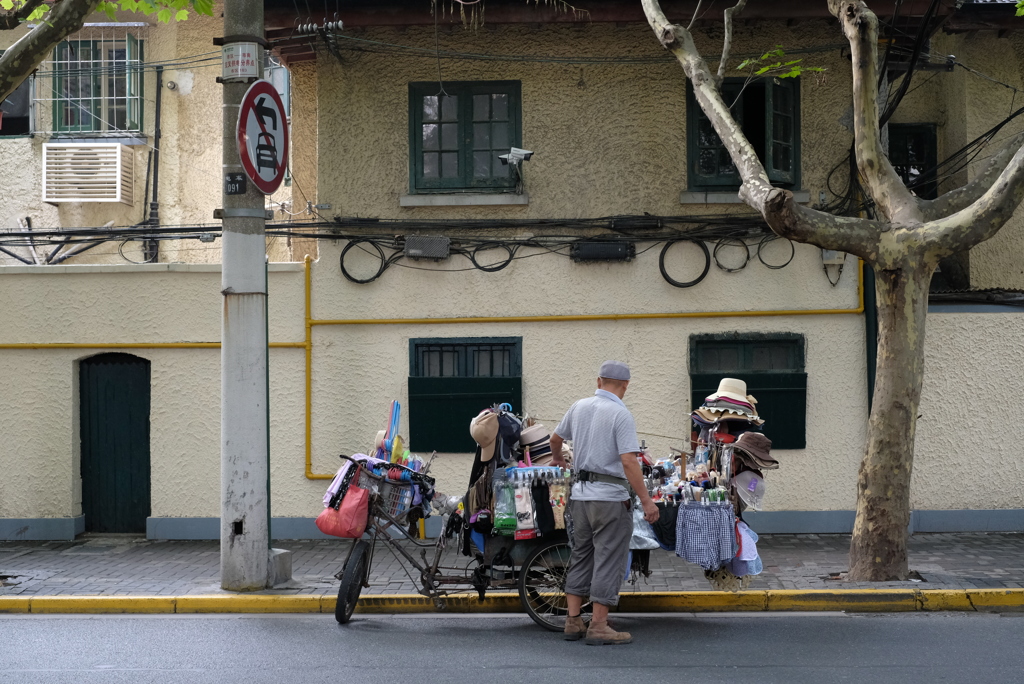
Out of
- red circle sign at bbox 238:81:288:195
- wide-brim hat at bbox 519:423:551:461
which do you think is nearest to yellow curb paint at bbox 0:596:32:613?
red circle sign at bbox 238:81:288:195

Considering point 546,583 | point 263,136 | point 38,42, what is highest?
point 38,42

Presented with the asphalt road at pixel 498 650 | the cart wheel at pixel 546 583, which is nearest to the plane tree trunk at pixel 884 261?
the asphalt road at pixel 498 650

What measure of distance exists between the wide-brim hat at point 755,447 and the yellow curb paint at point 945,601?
5.62 feet

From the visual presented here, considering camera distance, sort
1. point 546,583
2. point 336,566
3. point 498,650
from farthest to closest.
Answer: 1. point 336,566
2. point 546,583
3. point 498,650

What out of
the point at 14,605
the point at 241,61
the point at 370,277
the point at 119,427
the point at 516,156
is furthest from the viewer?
the point at 119,427

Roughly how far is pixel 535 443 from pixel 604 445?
1010 mm

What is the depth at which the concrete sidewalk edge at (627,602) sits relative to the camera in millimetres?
7793

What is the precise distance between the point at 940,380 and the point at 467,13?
6.50 m

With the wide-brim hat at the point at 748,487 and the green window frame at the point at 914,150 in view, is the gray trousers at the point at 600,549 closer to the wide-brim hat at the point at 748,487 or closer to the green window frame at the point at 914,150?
the wide-brim hat at the point at 748,487

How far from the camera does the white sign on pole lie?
8.54m

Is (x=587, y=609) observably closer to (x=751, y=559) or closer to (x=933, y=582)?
(x=751, y=559)

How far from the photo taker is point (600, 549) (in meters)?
6.82

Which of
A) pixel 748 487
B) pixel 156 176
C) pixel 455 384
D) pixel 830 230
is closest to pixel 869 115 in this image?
pixel 830 230

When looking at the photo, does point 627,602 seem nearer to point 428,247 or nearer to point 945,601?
point 945,601
